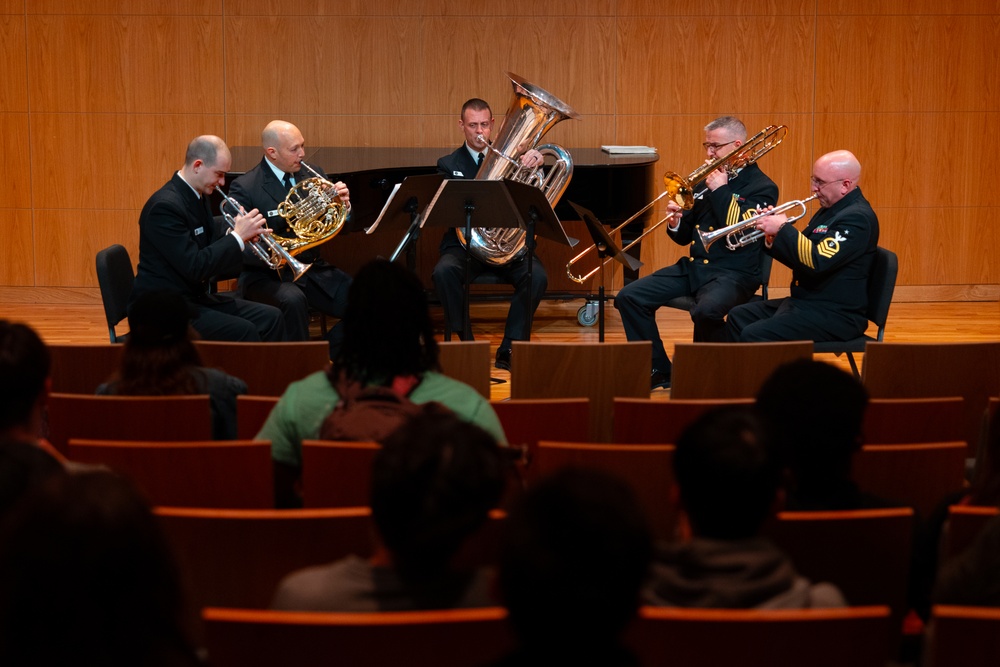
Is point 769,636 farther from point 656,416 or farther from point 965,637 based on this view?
point 656,416

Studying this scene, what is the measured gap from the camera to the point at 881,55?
7516 millimetres

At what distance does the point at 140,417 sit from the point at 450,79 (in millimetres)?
5036

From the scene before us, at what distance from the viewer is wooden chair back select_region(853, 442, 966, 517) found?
2.59 m

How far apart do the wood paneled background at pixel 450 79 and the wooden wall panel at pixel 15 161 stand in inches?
0.4

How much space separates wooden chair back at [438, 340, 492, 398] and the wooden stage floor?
2812 millimetres

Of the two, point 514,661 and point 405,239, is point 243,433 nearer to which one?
point 514,661

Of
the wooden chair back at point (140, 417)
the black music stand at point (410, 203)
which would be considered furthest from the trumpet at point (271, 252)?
the wooden chair back at point (140, 417)

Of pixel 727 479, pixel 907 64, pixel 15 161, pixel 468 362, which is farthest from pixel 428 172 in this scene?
pixel 727 479

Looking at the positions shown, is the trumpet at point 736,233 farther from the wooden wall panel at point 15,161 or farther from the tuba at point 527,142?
the wooden wall panel at point 15,161

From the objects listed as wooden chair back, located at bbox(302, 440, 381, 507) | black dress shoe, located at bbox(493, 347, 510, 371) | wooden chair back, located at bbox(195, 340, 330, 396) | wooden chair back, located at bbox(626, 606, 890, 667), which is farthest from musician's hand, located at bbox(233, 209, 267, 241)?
wooden chair back, located at bbox(626, 606, 890, 667)

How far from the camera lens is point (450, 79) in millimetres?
7555

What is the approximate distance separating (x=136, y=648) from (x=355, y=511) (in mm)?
827

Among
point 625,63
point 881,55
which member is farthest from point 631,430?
point 881,55

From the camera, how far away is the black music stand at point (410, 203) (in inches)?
195
